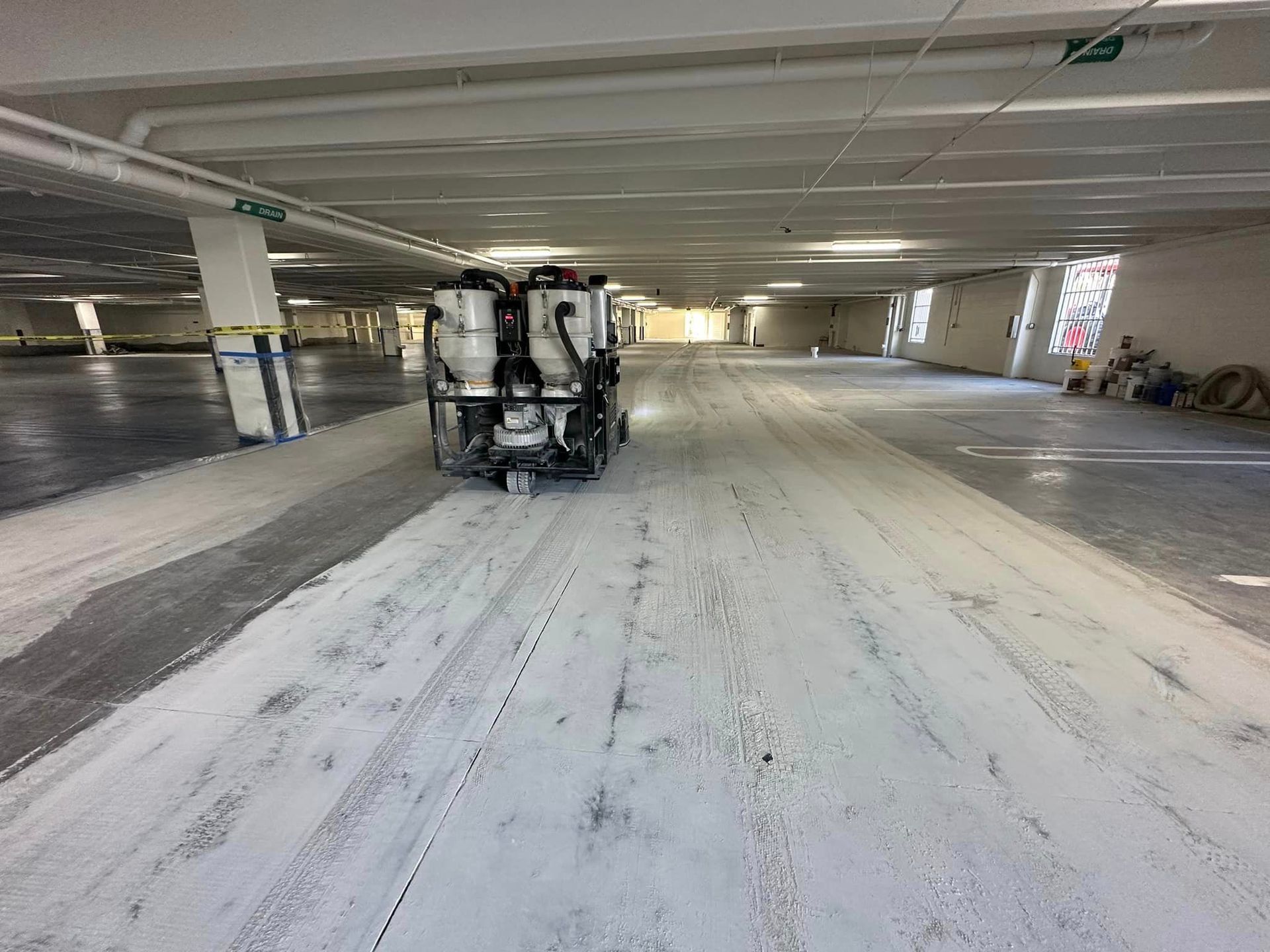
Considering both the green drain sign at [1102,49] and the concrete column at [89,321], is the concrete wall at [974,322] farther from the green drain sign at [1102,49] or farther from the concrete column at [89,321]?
the concrete column at [89,321]

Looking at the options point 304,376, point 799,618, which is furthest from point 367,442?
point 304,376

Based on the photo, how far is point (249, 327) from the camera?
630 centimetres

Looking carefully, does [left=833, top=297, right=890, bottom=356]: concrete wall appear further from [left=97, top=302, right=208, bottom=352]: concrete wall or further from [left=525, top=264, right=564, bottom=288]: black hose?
[left=97, top=302, right=208, bottom=352]: concrete wall

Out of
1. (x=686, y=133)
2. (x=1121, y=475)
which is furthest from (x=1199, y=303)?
(x=686, y=133)

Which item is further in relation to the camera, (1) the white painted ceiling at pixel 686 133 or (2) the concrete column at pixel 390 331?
(2) the concrete column at pixel 390 331

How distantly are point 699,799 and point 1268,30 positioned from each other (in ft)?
19.1

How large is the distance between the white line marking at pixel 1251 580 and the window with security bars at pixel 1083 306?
12.1 m

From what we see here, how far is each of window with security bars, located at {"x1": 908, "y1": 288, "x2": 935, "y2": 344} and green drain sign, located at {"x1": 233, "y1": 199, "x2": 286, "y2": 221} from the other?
21.8m

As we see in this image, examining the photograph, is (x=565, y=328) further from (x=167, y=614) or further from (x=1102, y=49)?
(x=1102, y=49)

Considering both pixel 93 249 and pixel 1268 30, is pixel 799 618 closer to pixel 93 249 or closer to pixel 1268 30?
pixel 1268 30

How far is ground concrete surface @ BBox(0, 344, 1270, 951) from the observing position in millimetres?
1342

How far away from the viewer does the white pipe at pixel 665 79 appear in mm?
3354

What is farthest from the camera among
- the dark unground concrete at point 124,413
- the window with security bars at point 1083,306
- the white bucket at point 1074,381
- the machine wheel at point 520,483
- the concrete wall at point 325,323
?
the concrete wall at point 325,323

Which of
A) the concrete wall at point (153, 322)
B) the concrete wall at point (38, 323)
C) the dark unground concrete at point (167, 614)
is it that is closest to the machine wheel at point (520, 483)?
the dark unground concrete at point (167, 614)
